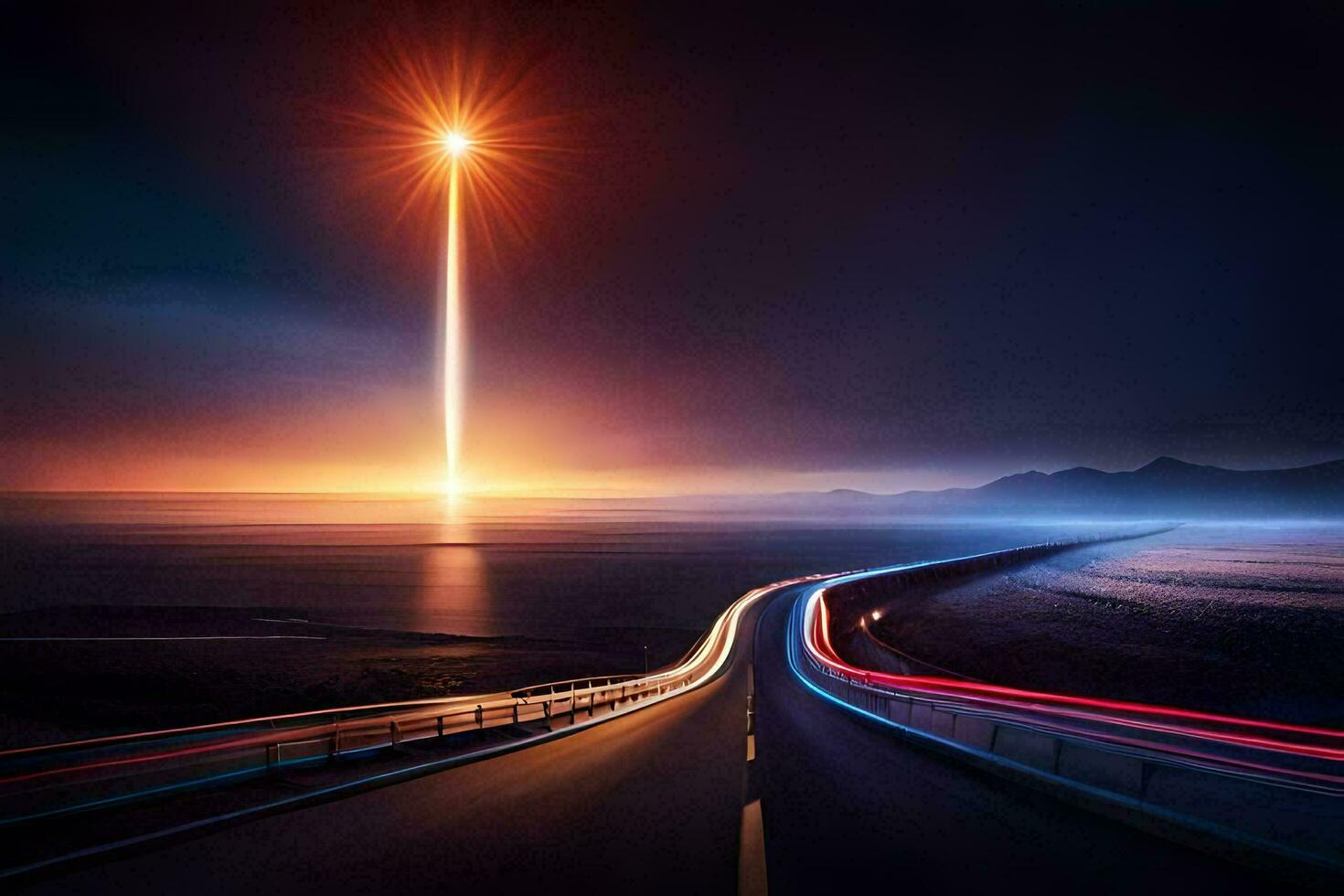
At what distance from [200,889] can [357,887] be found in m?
1.38

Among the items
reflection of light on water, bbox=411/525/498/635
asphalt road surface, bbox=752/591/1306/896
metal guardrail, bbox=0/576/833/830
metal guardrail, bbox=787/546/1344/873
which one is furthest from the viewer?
reflection of light on water, bbox=411/525/498/635

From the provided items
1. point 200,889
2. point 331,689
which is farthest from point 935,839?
point 331,689

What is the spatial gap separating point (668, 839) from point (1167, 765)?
5.67 metres

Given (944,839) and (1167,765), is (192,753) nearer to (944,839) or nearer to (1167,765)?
(944,839)

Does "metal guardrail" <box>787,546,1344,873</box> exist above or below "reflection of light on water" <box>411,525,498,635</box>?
above

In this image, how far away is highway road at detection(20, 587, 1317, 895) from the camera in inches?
248

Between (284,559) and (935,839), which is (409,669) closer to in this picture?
(935,839)

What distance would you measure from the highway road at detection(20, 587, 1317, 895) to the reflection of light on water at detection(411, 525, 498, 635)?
211 feet

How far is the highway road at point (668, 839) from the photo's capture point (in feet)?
20.7

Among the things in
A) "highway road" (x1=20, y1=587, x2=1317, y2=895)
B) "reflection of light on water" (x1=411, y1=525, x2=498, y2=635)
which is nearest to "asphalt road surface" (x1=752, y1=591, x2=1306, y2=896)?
"highway road" (x1=20, y1=587, x2=1317, y2=895)

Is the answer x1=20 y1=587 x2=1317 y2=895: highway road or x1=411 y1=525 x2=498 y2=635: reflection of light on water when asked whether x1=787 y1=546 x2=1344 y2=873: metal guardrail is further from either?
x1=411 y1=525 x2=498 y2=635: reflection of light on water

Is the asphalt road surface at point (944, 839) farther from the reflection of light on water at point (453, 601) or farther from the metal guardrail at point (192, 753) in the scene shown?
the reflection of light on water at point (453, 601)

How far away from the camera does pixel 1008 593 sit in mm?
98000

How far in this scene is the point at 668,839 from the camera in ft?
24.9
